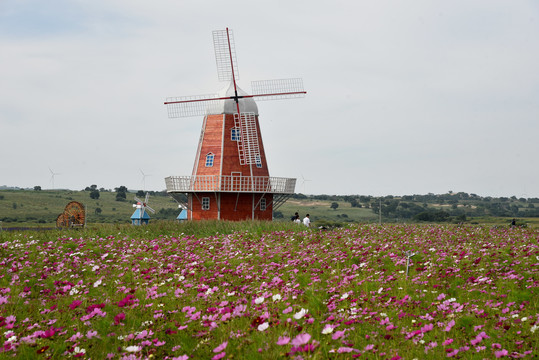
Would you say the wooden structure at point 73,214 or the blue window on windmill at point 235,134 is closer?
the blue window on windmill at point 235,134

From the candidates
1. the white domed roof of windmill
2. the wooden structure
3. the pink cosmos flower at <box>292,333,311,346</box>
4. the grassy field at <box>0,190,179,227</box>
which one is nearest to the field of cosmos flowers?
the pink cosmos flower at <box>292,333,311,346</box>

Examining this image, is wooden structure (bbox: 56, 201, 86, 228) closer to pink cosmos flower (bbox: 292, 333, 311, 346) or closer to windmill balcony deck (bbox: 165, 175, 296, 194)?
windmill balcony deck (bbox: 165, 175, 296, 194)

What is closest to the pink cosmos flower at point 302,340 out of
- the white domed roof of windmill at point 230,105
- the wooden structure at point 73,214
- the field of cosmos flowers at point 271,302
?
the field of cosmos flowers at point 271,302

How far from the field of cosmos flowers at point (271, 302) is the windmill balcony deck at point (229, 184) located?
16.7 meters

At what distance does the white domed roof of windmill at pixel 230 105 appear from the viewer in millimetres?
34156

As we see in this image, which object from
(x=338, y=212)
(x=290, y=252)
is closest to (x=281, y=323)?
(x=290, y=252)

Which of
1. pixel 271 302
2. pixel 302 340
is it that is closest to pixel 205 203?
pixel 271 302

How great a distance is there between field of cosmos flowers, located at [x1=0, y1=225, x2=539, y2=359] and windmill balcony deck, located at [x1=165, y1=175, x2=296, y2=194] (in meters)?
16.7

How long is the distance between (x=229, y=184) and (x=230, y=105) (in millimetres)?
5698

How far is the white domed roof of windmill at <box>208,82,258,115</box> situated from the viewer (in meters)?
34.2

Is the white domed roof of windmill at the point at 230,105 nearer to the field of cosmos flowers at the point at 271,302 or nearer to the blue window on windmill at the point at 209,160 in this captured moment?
the blue window on windmill at the point at 209,160

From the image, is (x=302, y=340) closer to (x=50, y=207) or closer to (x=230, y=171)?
(x=230, y=171)

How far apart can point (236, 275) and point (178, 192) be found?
990 inches

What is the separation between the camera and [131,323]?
Result: 6445mm
